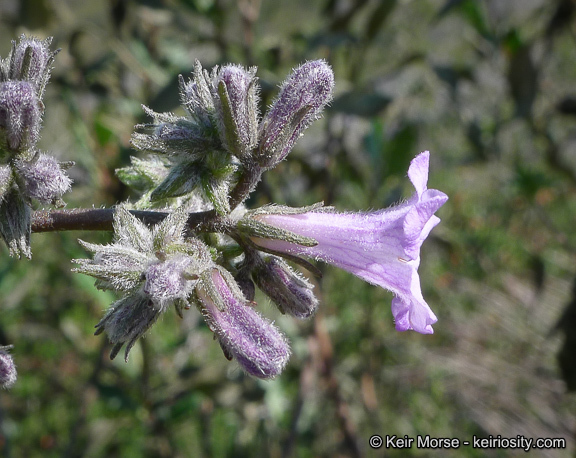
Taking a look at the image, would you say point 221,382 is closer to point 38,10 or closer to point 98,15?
point 38,10

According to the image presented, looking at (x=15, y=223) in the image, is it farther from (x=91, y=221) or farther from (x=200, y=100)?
(x=200, y=100)

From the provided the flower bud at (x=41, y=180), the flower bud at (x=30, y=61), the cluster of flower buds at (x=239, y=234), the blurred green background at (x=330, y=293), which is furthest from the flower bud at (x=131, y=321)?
the blurred green background at (x=330, y=293)

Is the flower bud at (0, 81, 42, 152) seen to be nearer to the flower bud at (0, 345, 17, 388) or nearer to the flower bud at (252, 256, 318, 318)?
the flower bud at (0, 345, 17, 388)

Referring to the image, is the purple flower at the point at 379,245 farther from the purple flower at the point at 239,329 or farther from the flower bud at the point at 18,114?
the flower bud at the point at 18,114

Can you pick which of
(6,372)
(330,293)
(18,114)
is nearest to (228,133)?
(18,114)

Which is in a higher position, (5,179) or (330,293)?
(5,179)

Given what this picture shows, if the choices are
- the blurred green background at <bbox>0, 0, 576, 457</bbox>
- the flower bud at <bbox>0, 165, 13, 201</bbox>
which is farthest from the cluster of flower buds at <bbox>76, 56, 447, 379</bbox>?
the blurred green background at <bbox>0, 0, 576, 457</bbox>
